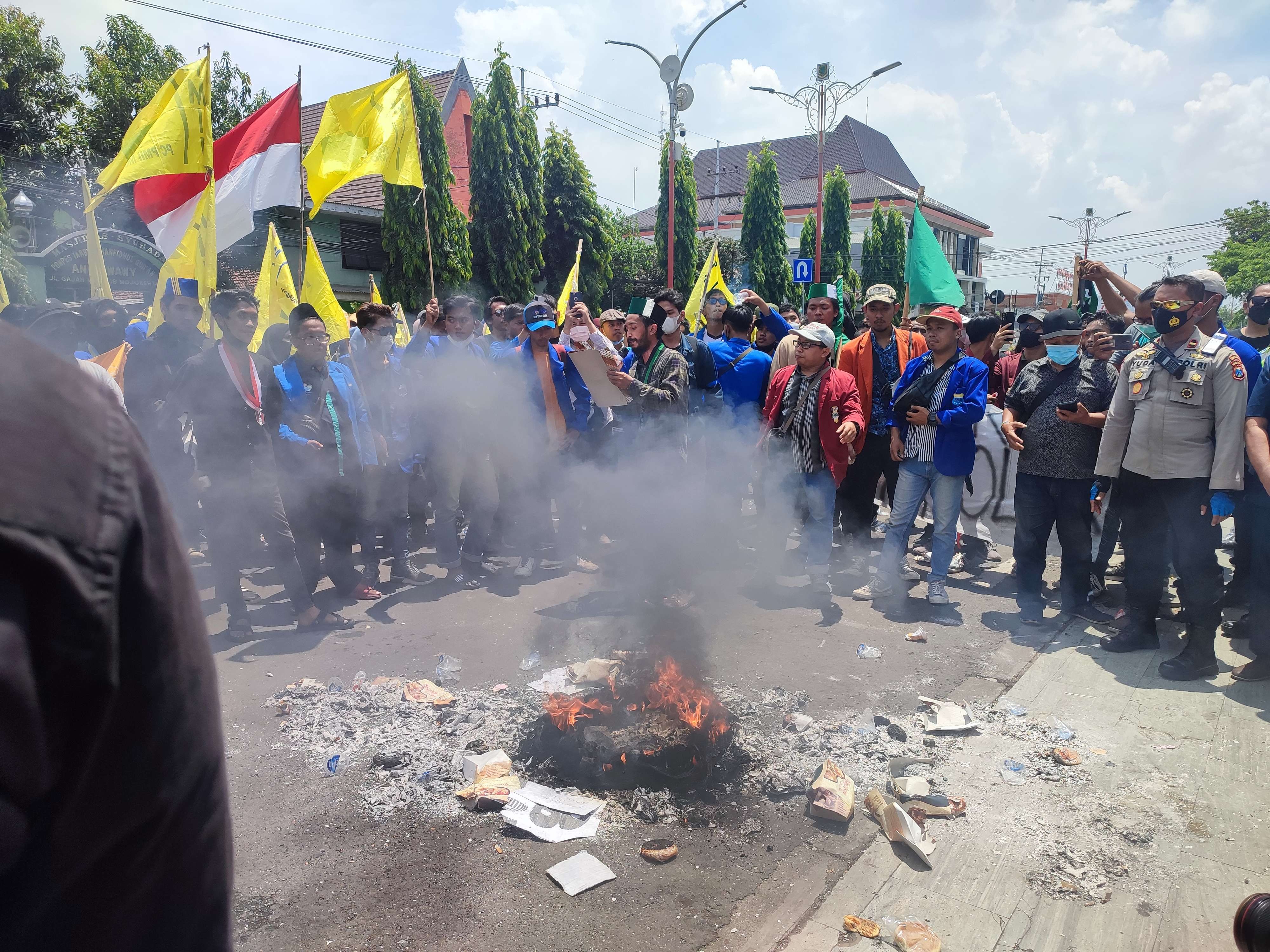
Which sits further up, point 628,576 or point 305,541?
point 305,541

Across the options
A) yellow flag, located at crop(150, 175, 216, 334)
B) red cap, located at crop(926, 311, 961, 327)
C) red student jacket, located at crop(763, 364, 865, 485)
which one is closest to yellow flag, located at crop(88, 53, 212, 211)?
yellow flag, located at crop(150, 175, 216, 334)

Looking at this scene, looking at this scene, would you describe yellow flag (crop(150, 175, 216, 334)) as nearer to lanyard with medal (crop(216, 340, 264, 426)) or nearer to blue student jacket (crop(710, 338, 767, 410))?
lanyard with medal (crop(216, 340, 264, 426))

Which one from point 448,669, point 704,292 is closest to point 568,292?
point 704,292

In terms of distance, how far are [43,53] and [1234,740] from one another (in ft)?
83.6

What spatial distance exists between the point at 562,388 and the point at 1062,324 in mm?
3888

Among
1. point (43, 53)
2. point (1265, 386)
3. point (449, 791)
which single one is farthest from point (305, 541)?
point (43, 53)

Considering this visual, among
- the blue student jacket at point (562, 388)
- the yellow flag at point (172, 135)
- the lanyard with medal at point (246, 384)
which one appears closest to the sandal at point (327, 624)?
the lanyard with medal at point (246, 384)

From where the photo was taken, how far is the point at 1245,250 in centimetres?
4153

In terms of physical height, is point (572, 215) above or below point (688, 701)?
above

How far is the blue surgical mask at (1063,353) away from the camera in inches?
217

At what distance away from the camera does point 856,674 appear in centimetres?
482

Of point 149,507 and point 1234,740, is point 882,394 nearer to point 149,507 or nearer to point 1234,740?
point 1234,740

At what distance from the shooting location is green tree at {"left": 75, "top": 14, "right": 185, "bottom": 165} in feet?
67.2

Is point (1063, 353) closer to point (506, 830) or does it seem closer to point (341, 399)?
point (506, 830)
